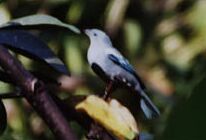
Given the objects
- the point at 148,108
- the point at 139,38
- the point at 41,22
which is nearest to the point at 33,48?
the point at 41,22

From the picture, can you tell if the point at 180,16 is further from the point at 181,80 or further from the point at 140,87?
the point at 140,87

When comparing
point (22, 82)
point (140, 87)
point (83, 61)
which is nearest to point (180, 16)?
point (83, 61)

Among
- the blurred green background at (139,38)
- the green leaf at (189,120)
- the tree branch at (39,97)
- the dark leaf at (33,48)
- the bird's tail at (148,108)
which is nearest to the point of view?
the green leaf at (189,120)

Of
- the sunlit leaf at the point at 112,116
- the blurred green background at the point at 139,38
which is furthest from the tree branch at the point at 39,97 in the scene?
the blurred green background at the point at 139,38

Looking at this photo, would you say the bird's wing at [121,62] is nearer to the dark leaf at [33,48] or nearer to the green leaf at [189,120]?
the dark leaf at [33,48]

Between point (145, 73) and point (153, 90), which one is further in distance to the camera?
point (145, 73)

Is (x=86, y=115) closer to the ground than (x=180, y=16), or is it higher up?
higher up

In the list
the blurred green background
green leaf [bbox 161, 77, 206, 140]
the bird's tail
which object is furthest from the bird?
the blurred green background
